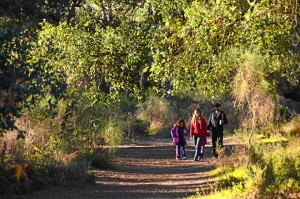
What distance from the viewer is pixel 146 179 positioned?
55.9 ft

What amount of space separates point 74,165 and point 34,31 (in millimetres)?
9939

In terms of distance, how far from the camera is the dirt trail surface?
13922 millimetres

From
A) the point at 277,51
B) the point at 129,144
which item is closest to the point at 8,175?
the point at 277,51

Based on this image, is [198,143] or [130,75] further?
[198,143]

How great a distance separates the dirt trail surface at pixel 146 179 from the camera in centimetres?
1392

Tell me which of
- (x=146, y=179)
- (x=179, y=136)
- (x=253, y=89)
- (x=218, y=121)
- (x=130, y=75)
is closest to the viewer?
(x=146, y=179)

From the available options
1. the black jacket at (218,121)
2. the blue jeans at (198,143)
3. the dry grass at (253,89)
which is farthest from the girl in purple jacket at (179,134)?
the dry grass at (253,89)

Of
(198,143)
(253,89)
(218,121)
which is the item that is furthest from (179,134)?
(253,89)

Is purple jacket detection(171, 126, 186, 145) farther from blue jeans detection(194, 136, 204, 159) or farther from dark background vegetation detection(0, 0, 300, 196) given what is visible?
dark background vegetation detection(0, 0, 300, 196)

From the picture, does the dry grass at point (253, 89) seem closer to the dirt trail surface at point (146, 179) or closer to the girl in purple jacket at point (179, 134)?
the girl in purple jacket at point (179, 134)

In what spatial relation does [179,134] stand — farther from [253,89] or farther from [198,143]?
[253,89]

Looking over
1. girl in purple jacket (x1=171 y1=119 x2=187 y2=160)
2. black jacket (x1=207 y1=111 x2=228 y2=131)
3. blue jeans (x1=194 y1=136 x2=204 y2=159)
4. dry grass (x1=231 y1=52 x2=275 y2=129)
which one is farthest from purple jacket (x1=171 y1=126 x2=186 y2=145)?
dry grass (x1=231 y1=52 x2=275 y2=129)

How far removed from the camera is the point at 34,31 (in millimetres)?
24125

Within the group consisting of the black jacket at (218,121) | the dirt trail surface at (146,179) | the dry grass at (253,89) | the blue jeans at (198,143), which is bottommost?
the dirt trail surface at (146,179)
